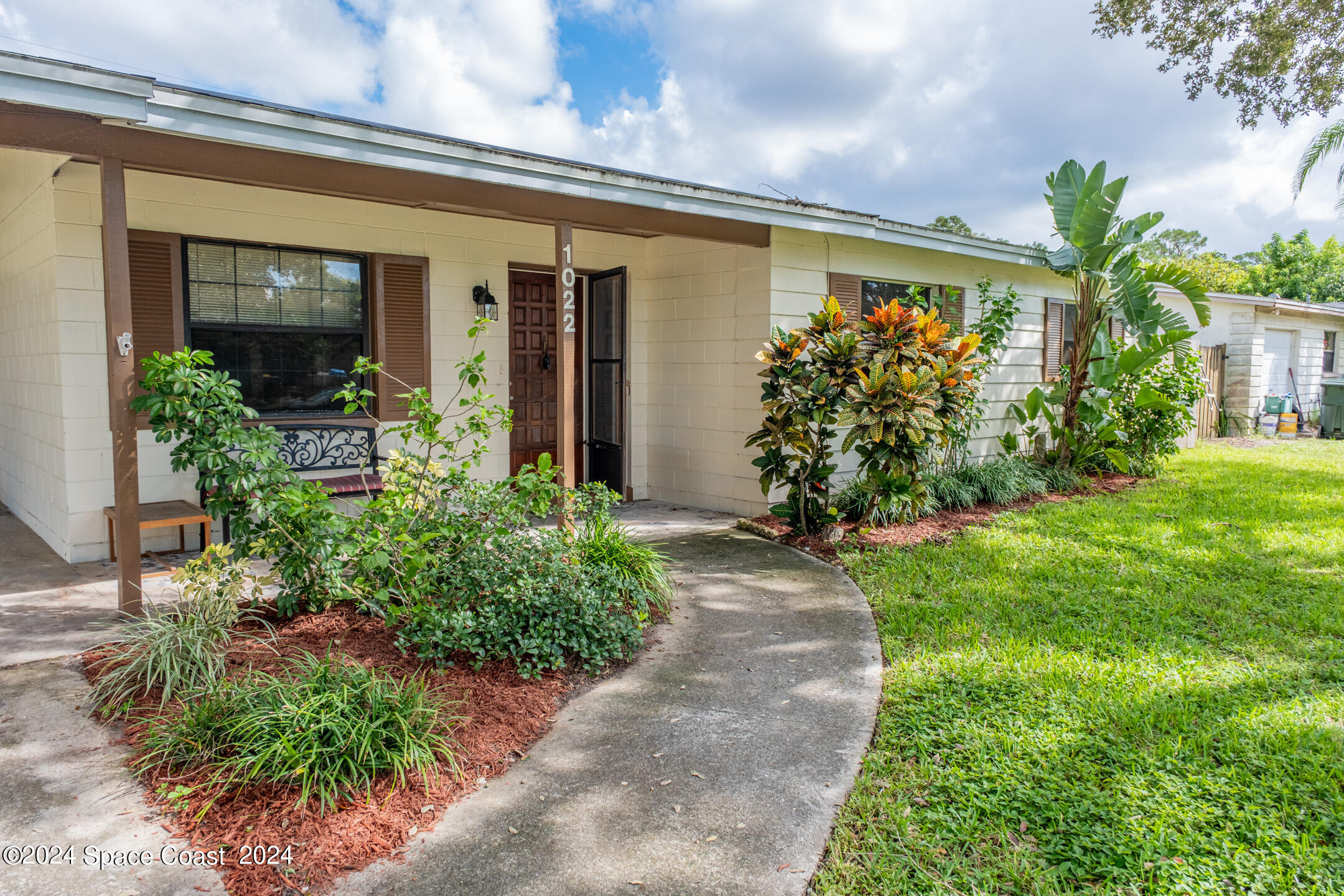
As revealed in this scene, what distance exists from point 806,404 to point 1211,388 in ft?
41.4

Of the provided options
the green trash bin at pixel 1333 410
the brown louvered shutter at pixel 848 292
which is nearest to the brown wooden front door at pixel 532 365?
the brown louvered shutter at pixel 848 292

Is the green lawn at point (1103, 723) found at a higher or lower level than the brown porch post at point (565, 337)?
lower

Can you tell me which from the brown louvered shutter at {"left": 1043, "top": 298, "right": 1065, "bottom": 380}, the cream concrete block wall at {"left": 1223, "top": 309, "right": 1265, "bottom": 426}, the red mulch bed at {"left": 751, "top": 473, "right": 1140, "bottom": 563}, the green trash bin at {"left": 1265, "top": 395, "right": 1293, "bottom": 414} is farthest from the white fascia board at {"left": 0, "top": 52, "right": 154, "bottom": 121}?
the green trash bin at {"left": 1265, "top": 395, "right": 1293, "bottom": 414}

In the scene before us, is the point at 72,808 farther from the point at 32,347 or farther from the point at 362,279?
the point at 32,347

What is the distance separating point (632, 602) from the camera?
14.6 ft

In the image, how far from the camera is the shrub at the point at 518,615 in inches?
146

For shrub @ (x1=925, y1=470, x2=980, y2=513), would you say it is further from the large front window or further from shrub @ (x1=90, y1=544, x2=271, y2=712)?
shrub @ (x1=90, y1=544, x2=271, y2=712)

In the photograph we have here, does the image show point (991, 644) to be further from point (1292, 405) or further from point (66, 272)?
point (1292, 405)

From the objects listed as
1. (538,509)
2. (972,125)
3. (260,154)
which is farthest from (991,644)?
(972,125)

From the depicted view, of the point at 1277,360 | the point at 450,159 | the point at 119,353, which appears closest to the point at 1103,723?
the point at 450,159

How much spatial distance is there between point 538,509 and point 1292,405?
18.7 meters

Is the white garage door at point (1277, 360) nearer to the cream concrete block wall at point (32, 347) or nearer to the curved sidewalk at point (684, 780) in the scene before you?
the curved sidewalk at point (684, 780)

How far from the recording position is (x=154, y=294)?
18.2 feet

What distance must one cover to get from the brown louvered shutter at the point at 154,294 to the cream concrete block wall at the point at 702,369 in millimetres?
4116
